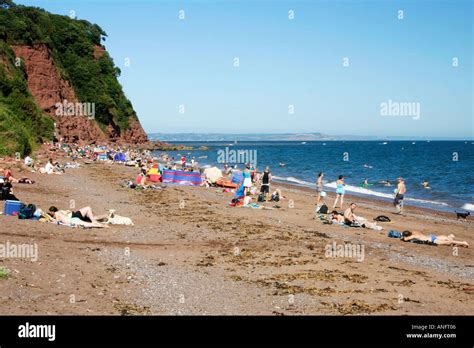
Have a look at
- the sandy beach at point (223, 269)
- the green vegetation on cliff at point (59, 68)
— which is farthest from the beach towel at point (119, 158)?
the sandy beach at point (223, 269)

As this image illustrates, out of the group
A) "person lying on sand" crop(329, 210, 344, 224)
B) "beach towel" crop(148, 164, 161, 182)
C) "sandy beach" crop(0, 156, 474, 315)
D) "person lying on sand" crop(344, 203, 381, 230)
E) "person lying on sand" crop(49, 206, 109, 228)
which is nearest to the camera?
"sandy beach" crop(0, 156, 474, 315)

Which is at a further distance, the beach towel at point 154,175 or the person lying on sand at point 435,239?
the beach towel at point 154,175

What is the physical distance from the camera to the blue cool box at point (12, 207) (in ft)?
47.7

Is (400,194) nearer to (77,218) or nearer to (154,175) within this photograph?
(154,175)

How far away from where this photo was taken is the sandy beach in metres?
8.24
